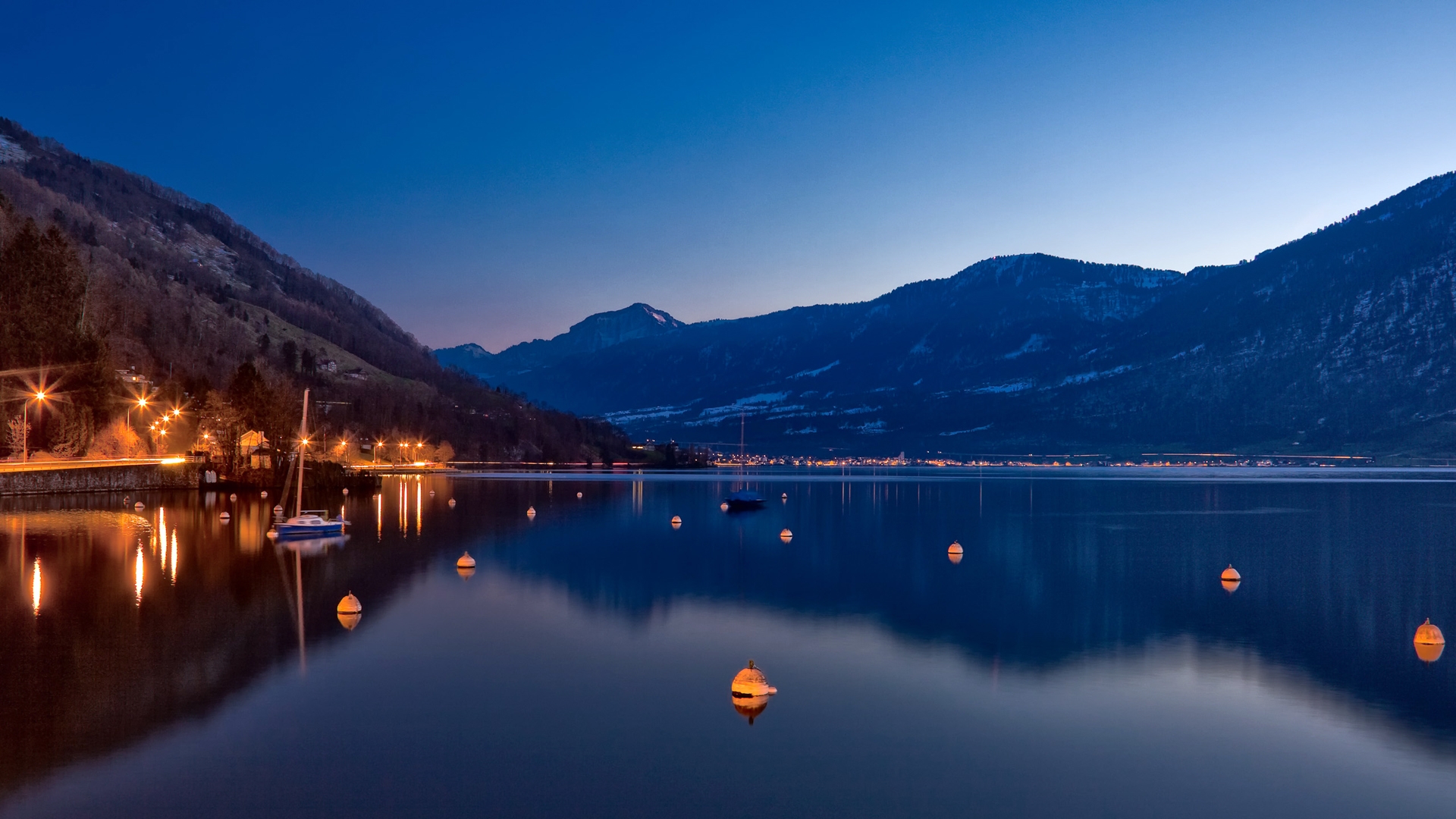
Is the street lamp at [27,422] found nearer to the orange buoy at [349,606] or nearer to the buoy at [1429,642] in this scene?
the orange buoy at [349,606]

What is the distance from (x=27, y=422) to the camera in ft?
290

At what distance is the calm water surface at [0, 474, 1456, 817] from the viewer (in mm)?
15719

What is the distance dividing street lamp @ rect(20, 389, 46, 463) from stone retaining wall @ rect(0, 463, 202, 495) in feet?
14.5

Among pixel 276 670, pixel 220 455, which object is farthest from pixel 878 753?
pixel 220 455

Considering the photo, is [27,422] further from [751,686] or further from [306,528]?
[751,686]

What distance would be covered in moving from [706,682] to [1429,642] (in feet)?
65.7

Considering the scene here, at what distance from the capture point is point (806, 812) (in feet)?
48.3

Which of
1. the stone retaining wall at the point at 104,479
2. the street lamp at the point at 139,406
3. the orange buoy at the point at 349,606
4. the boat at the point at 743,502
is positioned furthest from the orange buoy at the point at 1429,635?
the street lamp at the point at 139,406

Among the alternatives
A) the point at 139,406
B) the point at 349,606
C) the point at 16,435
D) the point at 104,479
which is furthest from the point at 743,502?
the point at 139,406

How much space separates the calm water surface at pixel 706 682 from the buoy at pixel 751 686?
0.28 meters

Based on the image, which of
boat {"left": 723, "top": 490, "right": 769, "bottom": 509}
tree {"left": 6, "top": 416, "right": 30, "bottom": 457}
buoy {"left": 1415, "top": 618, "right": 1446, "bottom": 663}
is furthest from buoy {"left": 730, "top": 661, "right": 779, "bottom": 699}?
tree {"left": 6, "top": 416, "right": 30, "bottom": 457}

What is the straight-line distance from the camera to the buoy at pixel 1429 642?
27.7 meters

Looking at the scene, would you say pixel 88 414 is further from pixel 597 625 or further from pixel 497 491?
pixel 597 625

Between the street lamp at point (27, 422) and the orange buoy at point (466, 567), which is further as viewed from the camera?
the street lamp at point (27, 422)
